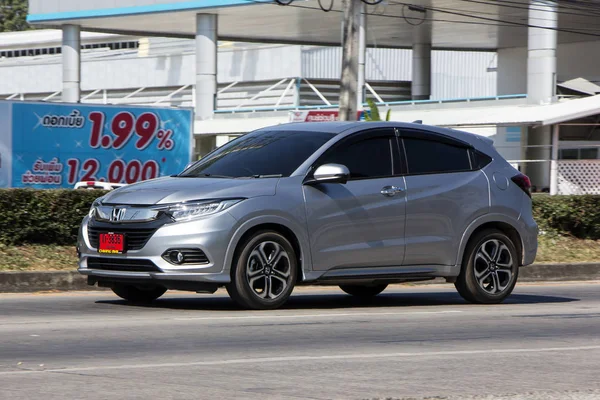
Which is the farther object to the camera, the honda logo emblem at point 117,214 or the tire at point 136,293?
the tire at point 136,293

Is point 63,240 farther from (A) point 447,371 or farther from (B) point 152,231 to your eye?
(A) point 447,371

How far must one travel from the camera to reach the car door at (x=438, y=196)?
11.7 meters

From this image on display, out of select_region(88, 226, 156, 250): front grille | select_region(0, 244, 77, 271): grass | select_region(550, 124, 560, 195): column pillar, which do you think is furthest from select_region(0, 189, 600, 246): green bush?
select_region(550, 124, 560, 195): column pillar

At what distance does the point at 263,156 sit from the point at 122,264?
1.74 metres

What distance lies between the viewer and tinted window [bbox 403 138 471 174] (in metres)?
11.9

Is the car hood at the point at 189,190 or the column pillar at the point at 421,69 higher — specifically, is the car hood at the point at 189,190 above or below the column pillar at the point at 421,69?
below

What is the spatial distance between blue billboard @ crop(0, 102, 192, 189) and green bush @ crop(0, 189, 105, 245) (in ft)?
26.7

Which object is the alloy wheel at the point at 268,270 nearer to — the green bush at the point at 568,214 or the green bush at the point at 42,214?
the green bush at the point at 42,214

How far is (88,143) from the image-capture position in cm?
2447

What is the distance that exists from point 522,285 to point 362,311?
5.44m

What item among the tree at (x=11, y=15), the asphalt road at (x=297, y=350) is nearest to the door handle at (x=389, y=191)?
Result: the asphalt road at (x=297, y=350)

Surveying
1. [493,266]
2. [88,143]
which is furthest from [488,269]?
[88,143]

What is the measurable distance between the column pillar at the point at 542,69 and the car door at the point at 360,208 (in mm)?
28541

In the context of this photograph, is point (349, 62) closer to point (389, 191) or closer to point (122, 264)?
point (389, 191)
